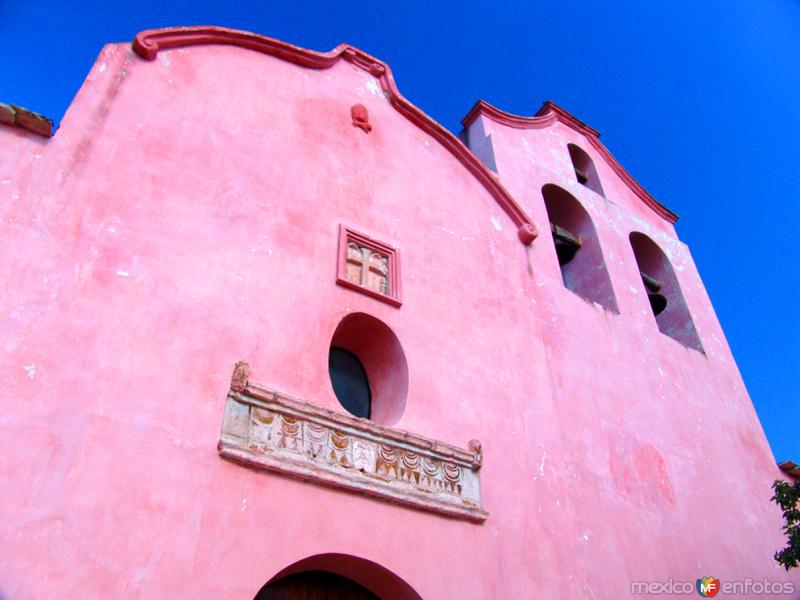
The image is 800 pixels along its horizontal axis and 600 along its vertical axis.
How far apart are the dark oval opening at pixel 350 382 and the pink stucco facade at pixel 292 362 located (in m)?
0.49

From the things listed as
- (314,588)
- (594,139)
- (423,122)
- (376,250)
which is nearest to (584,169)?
(594,139)

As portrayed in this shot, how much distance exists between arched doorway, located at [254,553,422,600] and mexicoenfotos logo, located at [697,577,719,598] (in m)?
3.92

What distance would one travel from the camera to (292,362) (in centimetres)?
571

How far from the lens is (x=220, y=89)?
7281mm

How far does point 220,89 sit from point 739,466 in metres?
7.89

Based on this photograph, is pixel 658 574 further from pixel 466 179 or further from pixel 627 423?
pixel 466 179

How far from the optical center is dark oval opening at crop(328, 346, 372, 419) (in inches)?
254

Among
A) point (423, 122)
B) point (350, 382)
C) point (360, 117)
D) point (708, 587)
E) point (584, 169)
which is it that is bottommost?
point (708, 587)

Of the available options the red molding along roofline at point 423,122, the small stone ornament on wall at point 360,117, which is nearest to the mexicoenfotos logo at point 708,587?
the red molding along roofline at point 423,122

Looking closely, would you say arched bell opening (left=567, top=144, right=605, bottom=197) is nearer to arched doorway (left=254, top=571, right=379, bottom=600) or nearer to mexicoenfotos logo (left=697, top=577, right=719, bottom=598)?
mexicoenfotos logo (left=697, top=577, right=719, bottom=598)

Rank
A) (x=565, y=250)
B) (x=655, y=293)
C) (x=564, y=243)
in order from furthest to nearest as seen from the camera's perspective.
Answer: (x=655, y=293), (x=565, y=250), (x=564, y=243)

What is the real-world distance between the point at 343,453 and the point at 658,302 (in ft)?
27.1

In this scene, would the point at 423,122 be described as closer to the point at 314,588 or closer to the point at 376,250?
the point at 376,250

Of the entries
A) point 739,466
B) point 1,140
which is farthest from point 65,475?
point 739,466
